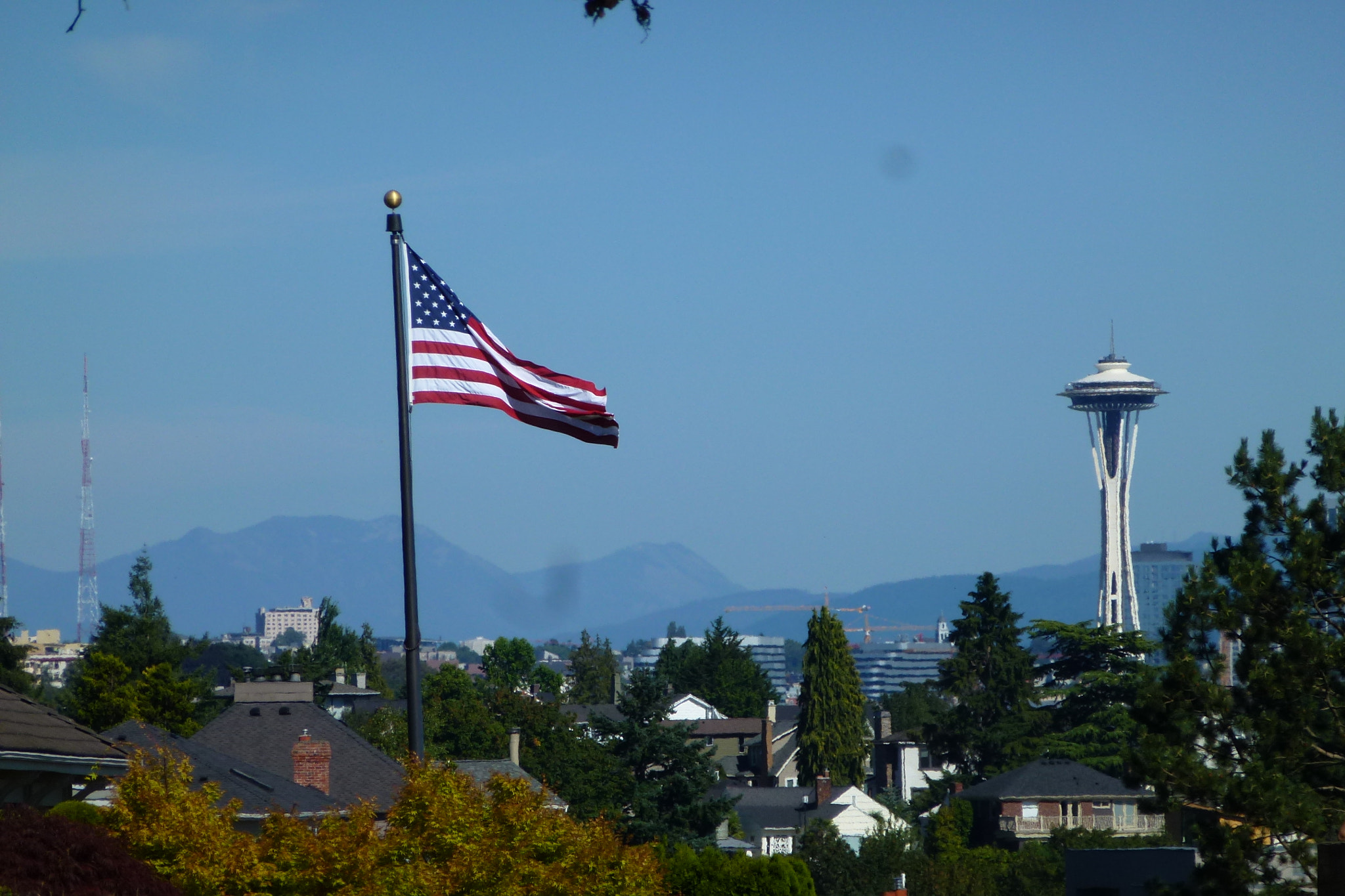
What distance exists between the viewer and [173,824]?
1778 centimetres

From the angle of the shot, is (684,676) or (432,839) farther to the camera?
(684,676)

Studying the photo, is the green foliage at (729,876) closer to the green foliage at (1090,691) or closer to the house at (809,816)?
the house at (809,816)

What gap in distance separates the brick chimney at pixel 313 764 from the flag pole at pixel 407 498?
975 inches

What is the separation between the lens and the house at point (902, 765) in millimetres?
120750

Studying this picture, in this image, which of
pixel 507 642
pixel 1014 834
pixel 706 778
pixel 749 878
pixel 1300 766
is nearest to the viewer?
pixel 1300 766

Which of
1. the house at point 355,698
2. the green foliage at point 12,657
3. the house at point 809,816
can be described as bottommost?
the house at point 809,816

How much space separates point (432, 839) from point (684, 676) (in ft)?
545

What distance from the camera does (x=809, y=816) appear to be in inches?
3605

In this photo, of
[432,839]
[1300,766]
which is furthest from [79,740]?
[1300,766]

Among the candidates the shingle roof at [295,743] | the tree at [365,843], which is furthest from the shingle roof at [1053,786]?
the tree at [365,843]

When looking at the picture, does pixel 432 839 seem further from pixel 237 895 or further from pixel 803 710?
Result: pixel 803 710

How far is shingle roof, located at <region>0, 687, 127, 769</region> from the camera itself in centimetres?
1664

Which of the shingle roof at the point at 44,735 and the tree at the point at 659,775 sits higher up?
the shingle roof at the point at 44,735

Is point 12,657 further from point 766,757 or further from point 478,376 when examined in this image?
point 478,376
